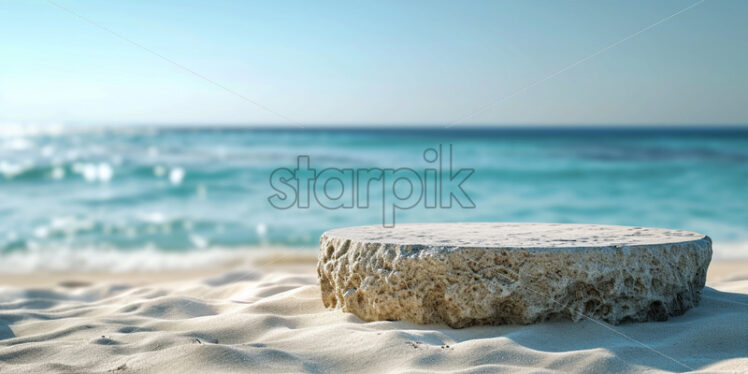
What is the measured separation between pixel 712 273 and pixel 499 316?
13.9 ft

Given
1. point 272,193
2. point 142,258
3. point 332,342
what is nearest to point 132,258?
point 142,258

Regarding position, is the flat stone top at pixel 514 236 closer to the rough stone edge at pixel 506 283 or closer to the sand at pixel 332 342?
the rough stone edge at pixel 506 283

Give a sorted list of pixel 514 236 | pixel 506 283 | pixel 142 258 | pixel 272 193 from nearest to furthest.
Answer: pixel 506 283 → pixel 514 236 → pixel 142 258 → pixel 272 193

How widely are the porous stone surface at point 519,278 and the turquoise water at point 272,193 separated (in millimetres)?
5450

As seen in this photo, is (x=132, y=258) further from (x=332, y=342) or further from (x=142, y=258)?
(x=332, y=342)

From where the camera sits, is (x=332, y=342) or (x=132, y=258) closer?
(x=332, y=342)

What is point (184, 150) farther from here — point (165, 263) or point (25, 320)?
point (25, 320)

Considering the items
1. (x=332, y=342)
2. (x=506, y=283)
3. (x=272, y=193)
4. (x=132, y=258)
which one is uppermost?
(x=272, y=193)

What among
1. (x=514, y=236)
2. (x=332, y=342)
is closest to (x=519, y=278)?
(x=514, y=236)

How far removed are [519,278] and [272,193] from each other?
9608 millimetres

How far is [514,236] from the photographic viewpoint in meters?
3.02

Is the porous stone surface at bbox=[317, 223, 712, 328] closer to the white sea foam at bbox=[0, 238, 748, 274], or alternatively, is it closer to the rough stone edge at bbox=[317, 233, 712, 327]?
the rough stone edge at bbox=[317, 233, 712, 327]

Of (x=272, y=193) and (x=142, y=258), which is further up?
(x=272, y=193)

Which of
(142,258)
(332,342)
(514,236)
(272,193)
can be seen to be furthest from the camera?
(272,193)
